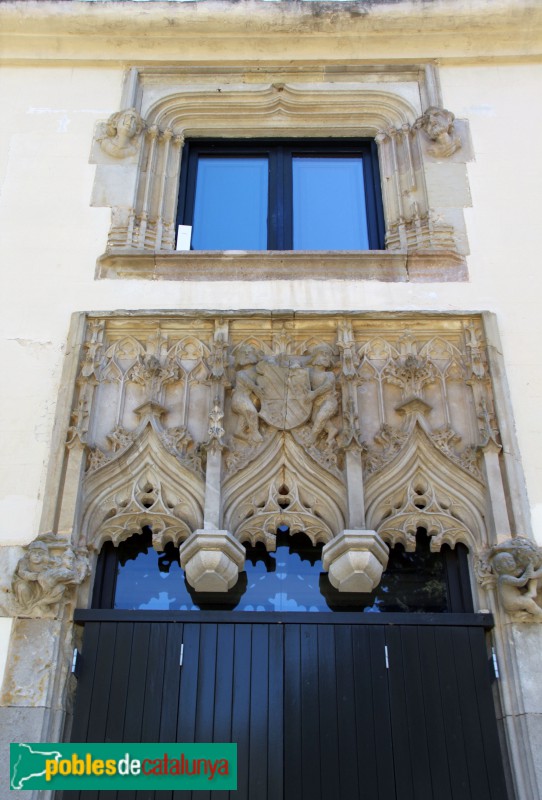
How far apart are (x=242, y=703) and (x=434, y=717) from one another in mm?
1201

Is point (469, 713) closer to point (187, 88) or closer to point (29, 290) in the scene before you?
point (29, 290)

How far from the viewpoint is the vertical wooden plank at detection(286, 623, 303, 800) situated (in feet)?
16.4

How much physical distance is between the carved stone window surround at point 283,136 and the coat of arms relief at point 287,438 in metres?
0.66

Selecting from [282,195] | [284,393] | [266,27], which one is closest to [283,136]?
[282,195]

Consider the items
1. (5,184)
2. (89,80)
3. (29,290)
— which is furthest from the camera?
(89,80)

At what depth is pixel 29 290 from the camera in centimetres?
684

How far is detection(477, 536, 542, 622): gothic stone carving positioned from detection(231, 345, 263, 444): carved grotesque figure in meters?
1.88

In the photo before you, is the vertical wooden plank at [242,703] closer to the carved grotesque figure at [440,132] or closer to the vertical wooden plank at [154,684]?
the vertical wooden plank at [154,684]

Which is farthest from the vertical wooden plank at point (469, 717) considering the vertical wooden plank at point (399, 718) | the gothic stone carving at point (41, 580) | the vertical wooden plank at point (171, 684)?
the gothic stone carving at point (41, 580)

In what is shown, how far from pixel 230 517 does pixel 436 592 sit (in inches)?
60.6

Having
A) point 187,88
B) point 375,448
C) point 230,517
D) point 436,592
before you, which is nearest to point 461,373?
point 375,448

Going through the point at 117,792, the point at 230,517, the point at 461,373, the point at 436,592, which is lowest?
the point at 117,792

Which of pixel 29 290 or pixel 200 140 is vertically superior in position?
pixel 200 140

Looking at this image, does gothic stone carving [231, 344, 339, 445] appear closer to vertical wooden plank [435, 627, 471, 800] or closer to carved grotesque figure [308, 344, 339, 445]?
carved grotesque figure [308, 344, 339, 445]
